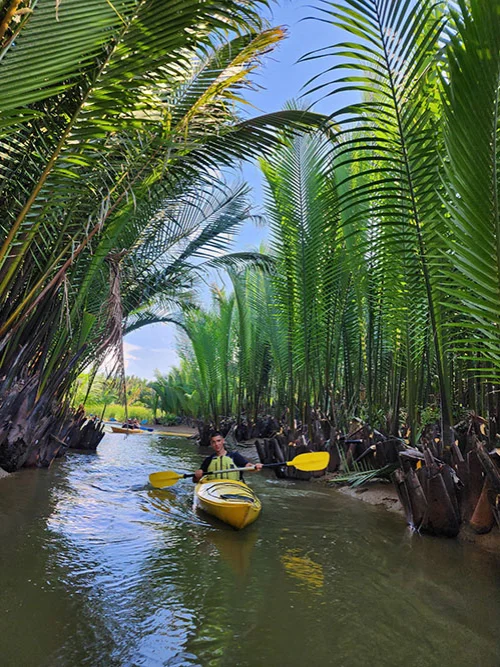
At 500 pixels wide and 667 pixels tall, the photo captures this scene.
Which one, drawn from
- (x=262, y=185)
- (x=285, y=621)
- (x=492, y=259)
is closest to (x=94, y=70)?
(x=492, y=259)

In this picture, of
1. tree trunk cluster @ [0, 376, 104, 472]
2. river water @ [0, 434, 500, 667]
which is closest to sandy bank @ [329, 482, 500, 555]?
river water @ [0, 434, 500, 667]

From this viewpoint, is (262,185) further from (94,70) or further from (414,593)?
(414,593)

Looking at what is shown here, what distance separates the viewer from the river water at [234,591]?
2.38m

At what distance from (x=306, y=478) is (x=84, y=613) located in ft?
19.1

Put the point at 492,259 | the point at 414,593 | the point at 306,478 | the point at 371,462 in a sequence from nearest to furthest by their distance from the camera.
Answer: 1. the point at 492,259
2. the point at 414,593
3. the point at 371,462
4. the point at 306,478

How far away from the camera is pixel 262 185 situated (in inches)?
330

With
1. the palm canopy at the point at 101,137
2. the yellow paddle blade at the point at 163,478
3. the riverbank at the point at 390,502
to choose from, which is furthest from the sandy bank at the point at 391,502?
the palm canopy at the point at 101,137

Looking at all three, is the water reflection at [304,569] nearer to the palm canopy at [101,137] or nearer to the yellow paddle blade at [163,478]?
the palm canopy at [101,137]

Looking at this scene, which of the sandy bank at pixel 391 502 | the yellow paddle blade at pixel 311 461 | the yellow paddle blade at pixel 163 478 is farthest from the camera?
the yellow paddle blade at pixel 163 478

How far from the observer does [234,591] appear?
10.4ft

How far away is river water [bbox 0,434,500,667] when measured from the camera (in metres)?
2.38

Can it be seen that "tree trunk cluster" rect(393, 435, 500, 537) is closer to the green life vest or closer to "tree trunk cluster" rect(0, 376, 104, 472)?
the green life vest

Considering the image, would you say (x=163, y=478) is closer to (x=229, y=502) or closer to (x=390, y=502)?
(x=229, y=502)

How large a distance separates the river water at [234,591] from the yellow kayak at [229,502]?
15cm
